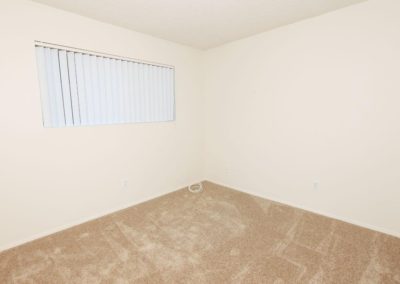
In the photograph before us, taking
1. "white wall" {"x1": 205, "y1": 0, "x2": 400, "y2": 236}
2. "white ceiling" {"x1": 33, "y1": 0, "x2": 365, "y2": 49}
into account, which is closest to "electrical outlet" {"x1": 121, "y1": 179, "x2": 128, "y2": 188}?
"white wall" {"x1": 205, "y1": 0, "x2": 400, "y2": 236}

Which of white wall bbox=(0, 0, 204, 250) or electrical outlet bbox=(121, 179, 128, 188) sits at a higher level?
white wall bbox=(0, 0, 204, 250)

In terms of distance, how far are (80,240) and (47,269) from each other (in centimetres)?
41

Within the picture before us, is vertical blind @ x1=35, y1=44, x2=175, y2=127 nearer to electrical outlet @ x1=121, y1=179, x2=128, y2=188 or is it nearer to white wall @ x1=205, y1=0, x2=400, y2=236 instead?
electrical outlet @ x1=121, y1=179, x2=128, y2=188

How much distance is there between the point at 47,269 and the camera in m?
1.83

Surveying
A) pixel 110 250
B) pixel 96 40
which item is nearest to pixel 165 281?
pixel 110 250

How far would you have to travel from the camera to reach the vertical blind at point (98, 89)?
226 cm

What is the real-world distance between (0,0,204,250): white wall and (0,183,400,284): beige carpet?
28 centimetres

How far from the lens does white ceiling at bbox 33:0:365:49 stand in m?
2.10

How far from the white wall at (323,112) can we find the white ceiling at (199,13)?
27cm

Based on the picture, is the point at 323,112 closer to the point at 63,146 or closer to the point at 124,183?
the point at 124,183

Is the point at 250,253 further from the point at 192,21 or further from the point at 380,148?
the point at 192,21

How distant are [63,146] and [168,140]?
4.78 feet

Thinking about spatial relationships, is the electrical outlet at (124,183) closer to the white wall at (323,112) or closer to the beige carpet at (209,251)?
the beige carpet at (209,251)

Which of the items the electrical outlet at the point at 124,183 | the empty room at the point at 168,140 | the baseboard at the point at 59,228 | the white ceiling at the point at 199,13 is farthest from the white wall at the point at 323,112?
the baseboard at the point at 59,228
